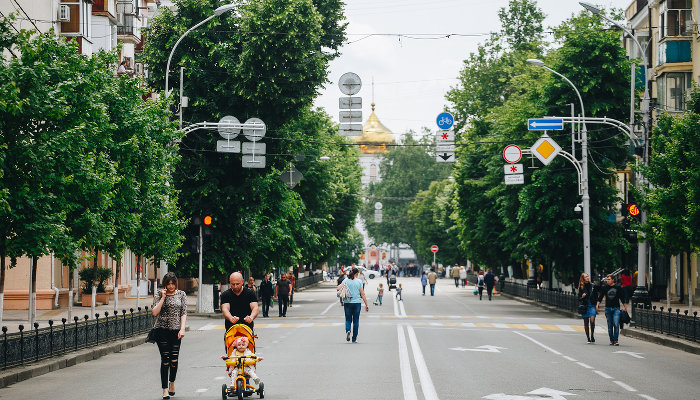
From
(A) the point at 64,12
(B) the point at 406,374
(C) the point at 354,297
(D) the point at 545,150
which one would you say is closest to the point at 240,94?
(A) the point at 64,12

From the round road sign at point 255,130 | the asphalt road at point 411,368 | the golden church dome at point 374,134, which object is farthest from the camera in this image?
the golden church dome at point 374,134

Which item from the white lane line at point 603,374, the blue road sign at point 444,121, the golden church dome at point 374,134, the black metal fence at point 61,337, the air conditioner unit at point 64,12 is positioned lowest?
the white lane line at point 603,374

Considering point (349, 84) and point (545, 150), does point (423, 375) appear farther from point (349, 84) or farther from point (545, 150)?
point (545, 150)

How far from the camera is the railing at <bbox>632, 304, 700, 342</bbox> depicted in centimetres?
2636

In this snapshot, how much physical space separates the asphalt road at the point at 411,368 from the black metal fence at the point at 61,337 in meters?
0.63

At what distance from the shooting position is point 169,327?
14.6 m

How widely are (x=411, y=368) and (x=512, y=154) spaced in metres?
27.4

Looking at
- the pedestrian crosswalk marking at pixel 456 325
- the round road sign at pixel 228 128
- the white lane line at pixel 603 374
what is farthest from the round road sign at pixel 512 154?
the white lane line at pixel 603 374

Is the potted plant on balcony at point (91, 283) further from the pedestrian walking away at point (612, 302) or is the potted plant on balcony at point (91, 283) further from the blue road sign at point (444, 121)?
the pedestrian walking away at point (612, 302)

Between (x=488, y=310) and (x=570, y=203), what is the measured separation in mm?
6116

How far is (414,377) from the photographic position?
55.9 ft

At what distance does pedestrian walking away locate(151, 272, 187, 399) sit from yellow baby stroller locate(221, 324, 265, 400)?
0.72 meters

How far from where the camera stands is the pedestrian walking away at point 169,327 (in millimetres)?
14523

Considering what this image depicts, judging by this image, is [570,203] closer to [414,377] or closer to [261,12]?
[261,12]
